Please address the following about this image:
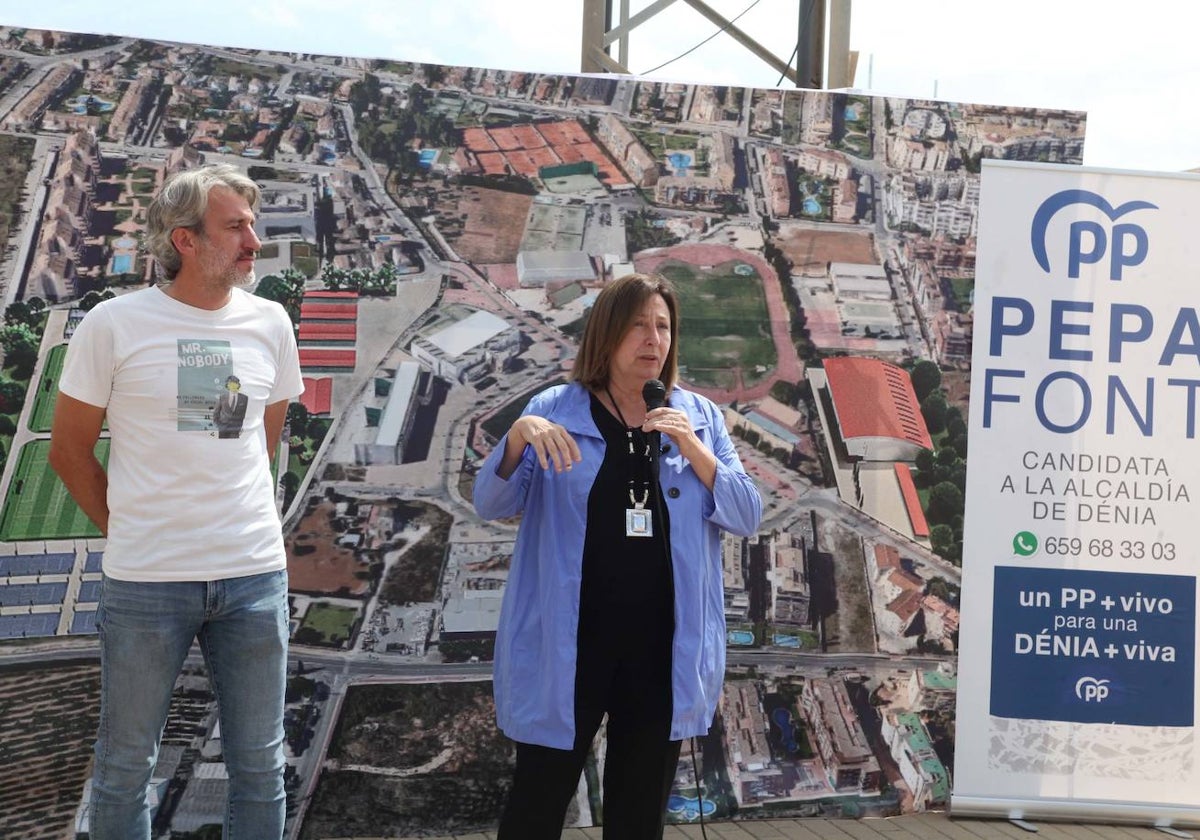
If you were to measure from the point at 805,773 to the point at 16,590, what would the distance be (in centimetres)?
249

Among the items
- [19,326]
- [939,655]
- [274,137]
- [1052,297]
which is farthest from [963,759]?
[19,326]

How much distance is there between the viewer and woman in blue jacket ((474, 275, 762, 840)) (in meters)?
2.91

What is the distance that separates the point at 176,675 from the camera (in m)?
2.81

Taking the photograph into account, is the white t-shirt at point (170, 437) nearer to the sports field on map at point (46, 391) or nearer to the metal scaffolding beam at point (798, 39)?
the sports field on map at point (46, 391)

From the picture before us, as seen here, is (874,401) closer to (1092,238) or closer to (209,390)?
(1092,238)

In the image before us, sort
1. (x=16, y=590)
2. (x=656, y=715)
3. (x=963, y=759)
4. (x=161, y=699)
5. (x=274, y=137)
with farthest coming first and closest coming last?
(x=963, y=759) < (x=274, y=137) < (x=16, y=590) < (x=656, y=715) < (x=161, y=699)

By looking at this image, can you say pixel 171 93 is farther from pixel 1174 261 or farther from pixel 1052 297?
pixel 1174 261

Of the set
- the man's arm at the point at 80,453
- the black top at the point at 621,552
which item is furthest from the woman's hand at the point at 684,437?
the man's arm at the point at 80,453

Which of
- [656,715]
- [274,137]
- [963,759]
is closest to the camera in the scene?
[656,715]

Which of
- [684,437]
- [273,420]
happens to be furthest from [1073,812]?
[273,420]

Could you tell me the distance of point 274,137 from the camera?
3896 mm

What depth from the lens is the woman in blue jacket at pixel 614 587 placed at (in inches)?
114

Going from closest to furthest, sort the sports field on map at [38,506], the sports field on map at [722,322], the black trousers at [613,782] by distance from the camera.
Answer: the black trousers at [613,782] < the sports field on map at [38,506] < the sports field on map at [722,322]

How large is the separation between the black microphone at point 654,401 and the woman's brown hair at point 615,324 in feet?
0.53
